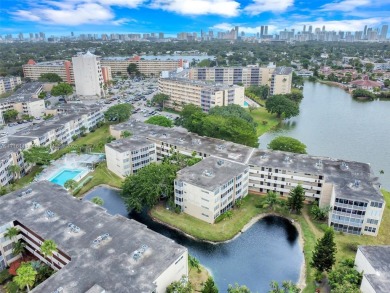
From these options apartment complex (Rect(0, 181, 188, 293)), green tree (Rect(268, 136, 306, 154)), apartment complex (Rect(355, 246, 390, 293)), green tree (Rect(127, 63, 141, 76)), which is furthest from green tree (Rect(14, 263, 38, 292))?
green tree (Rect(127, 63, 141, 76))

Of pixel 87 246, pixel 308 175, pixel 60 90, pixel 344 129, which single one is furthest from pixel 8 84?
pixel 344 129

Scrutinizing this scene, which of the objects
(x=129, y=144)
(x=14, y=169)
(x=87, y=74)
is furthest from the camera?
(x=87, y=74)

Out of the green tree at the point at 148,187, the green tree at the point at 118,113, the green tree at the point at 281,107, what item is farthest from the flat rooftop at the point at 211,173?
the green tree at the point at 281,107

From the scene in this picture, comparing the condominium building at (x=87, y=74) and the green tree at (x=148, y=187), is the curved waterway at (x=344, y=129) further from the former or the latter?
the condominium building at (x=87, y=74)

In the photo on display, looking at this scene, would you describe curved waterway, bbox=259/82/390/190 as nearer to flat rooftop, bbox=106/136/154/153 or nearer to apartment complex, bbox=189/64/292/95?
apartment complex, bbox=189/64/292/95

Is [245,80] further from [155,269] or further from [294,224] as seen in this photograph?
[155,269]

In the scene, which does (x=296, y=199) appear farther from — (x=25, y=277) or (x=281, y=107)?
(x=281, y=107)

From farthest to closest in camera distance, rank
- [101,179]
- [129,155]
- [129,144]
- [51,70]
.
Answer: [51,70] → [129,144] → [101,179] → [129,155]
